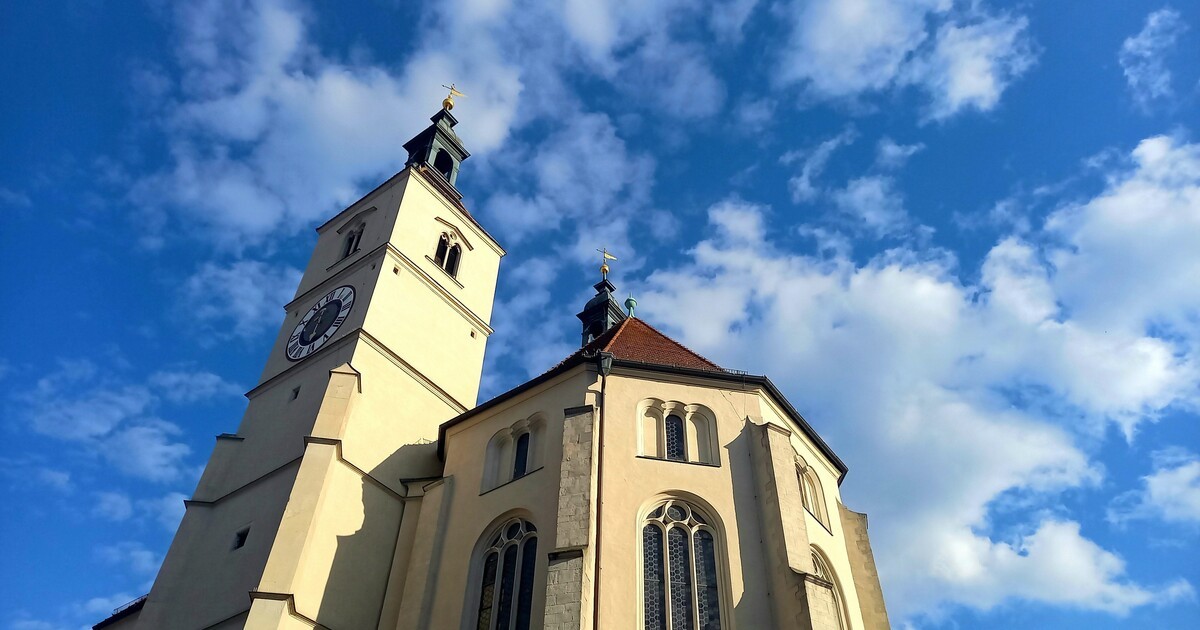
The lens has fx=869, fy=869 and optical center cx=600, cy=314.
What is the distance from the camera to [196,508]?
2139 centimetres

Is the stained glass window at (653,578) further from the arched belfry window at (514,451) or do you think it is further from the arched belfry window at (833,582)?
the arched belfry window at (833,582)

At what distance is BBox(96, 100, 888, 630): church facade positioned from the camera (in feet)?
50.6

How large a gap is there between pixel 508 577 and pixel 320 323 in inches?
471

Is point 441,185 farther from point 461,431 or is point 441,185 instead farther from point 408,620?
point 408,620

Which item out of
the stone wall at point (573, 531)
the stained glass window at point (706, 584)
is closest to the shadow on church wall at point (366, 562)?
the stone wall at point (573, 531)

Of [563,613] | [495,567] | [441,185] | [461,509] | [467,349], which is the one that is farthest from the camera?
[441,185]

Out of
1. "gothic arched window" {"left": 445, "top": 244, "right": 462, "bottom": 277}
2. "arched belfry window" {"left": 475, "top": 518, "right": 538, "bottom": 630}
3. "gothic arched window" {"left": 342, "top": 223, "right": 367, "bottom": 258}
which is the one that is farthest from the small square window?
"gothic arched window" {"left": 445, "top": 244, "right": 462, "bottom": 277}

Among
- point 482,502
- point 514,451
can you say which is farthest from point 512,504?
point 514,451

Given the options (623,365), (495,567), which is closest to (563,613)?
(495,567)

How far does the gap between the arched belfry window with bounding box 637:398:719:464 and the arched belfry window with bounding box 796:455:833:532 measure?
2.32m

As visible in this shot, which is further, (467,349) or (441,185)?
(441,185)

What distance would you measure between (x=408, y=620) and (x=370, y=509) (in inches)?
147

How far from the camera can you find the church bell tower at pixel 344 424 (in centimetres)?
1842

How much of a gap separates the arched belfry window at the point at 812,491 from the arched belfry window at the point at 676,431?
2.32 meters
